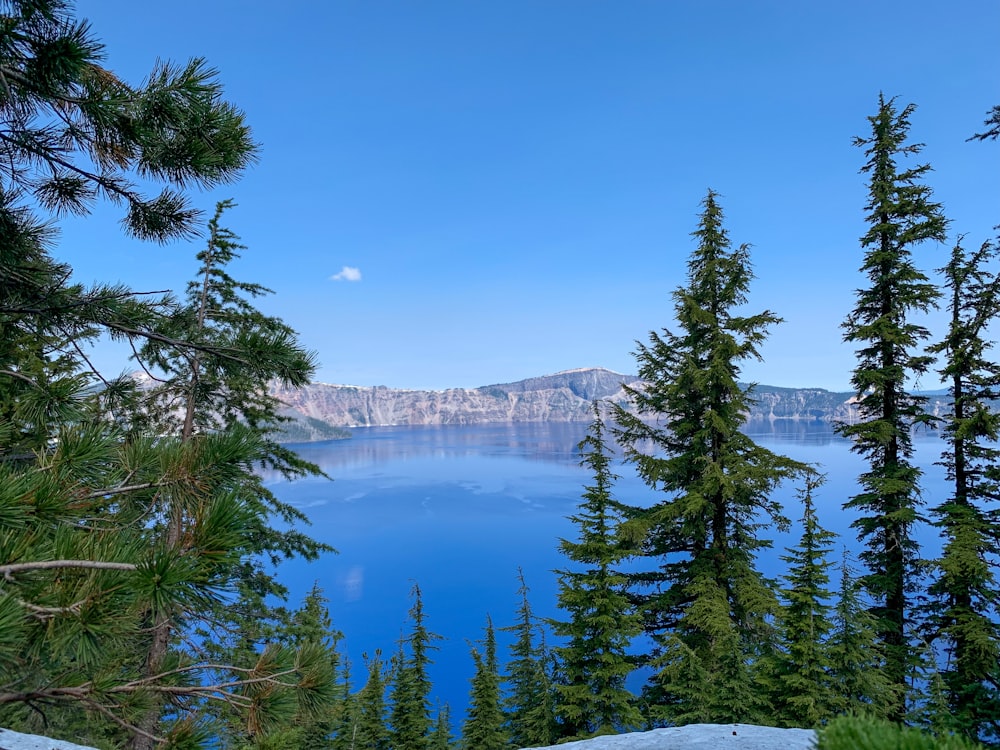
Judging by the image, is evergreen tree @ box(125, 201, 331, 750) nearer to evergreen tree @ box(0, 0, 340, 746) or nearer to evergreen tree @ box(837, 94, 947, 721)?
evergreen tree @ box(0, 0, 340, 746)

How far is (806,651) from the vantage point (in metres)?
7.61

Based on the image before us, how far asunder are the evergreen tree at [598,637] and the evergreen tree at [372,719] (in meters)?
8.23

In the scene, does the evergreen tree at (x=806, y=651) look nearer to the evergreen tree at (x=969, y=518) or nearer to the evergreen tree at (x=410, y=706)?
the evergreen tree at (x=969, y=518)

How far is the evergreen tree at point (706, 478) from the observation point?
9.43 meters

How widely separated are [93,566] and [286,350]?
6.21 feet

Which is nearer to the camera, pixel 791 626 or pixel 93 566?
pixel 93 566

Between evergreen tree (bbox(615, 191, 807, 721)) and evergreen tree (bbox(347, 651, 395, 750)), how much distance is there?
9332mm

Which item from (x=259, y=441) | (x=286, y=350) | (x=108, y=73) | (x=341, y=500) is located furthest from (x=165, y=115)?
(x=341, y=500)

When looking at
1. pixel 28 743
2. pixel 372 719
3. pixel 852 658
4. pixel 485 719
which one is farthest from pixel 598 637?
pixel 372 719

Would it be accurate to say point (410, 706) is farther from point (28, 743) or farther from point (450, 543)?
point (450, 543)

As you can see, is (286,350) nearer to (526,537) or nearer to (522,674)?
(522,674)

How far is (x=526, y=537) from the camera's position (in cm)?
6538

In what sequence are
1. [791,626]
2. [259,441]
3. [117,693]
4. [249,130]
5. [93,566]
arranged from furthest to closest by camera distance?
1. [791,626]
2. [249,130]
3. [259,441]
4. [117,693]
5. [93,566]

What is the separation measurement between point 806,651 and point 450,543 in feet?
204
